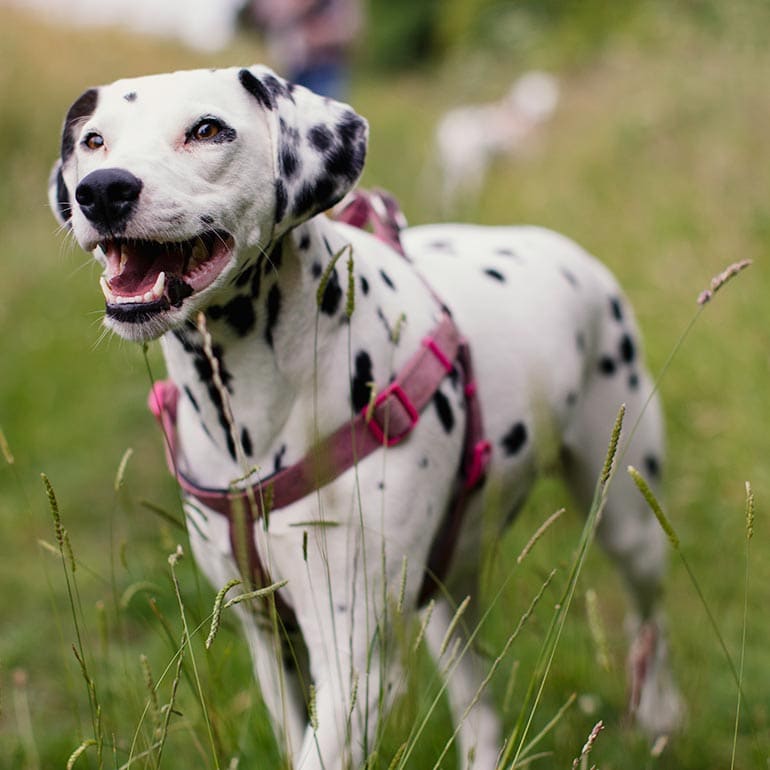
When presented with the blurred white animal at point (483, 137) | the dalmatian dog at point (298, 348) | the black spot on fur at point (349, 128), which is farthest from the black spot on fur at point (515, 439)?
the blurred white animal at point (483, 137)

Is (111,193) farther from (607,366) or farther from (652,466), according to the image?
(652,466)

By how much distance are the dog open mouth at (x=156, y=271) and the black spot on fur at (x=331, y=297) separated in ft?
1.08

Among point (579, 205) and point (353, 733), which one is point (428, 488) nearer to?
point (353, 733)

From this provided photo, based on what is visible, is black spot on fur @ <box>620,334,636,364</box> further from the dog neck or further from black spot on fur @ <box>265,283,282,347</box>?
black spot on fur @ <box>265,283,282,347</box>

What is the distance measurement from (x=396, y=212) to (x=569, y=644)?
59.5 inches

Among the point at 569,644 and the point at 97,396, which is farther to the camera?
the point at 97,396

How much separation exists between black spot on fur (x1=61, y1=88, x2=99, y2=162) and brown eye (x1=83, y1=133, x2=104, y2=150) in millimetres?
149

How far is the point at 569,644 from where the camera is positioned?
134 inches

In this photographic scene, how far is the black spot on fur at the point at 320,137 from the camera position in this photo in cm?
217

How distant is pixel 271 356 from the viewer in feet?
7.51

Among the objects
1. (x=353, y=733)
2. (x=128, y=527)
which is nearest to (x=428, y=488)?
(x=353, y=733)

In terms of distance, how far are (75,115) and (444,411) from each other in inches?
42.3

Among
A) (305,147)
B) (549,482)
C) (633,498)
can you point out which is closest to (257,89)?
(305,147)

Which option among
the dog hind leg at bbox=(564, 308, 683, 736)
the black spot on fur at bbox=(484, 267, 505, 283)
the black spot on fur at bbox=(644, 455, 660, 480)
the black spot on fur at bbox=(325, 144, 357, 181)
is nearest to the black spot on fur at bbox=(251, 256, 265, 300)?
the black spot on fur at bbox=(325, 144, 357, 181)
